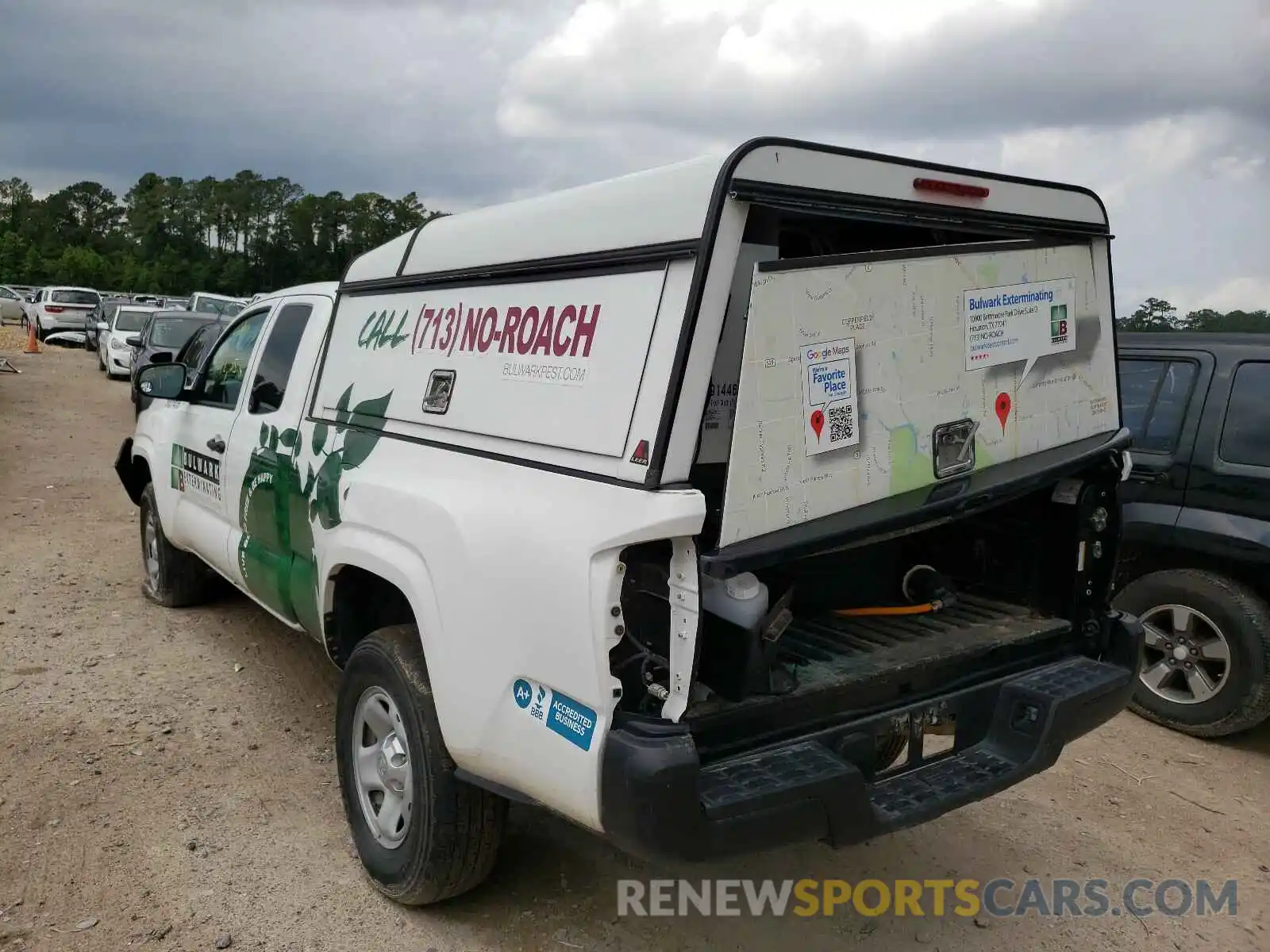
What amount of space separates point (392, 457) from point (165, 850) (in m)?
1.62

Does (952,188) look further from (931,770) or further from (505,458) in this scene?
(931,770)

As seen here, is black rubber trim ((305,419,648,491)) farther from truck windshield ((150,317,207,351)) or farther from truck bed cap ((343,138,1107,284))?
truck windshield ((150,317,207,351))

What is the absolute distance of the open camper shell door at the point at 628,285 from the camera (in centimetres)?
240

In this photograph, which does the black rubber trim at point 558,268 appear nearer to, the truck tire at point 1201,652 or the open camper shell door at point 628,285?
the open camper shell door at point 628,285

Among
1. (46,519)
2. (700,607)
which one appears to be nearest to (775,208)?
(700,607)

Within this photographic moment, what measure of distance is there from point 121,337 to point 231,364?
18099 millimetres

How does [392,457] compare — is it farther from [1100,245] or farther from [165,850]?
[1100,245]

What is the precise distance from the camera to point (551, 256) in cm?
291

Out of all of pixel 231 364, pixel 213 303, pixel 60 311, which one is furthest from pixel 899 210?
pixel 60 311

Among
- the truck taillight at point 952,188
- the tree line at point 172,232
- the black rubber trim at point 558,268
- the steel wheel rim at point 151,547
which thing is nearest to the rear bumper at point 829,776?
the black rubber trim at point 558,268

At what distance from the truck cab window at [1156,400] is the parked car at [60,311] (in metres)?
31.1

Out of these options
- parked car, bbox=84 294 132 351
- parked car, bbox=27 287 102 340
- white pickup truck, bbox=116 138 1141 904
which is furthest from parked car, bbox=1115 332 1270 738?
parked car, bbox=27 287 102 340

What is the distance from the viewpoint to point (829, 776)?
2482mm

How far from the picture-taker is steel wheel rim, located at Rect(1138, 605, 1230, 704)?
15.7 feet
